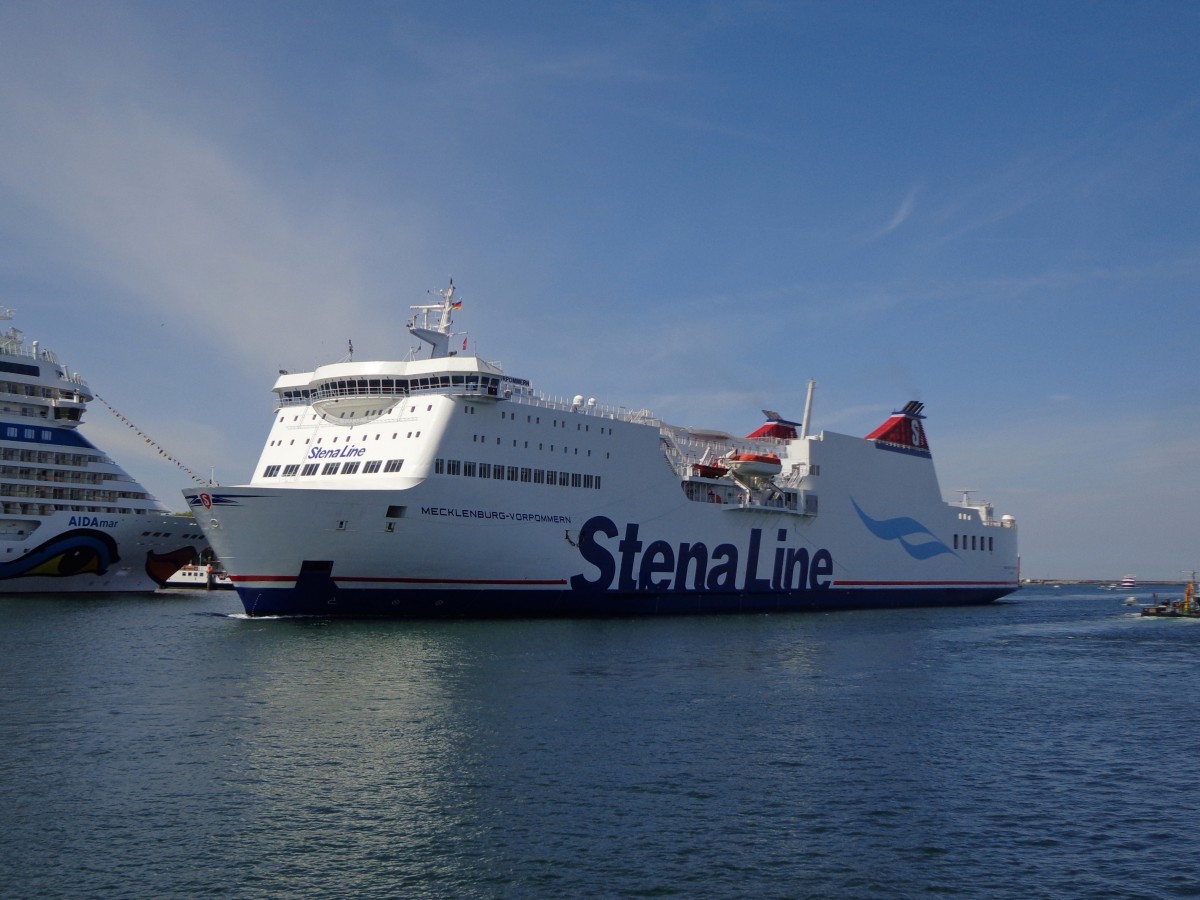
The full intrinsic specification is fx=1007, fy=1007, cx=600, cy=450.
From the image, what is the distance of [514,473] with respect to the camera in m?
34.2

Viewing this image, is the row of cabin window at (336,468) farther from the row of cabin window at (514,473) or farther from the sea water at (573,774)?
the sea water at (573,774)

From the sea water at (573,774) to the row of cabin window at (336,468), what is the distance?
299 inches

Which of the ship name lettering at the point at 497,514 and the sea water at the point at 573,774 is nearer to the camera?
the sea water at the point at 573,774

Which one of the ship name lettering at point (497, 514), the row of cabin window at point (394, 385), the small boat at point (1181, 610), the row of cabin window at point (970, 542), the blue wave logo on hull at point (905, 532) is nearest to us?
the ship name lettering at point (497, 514)

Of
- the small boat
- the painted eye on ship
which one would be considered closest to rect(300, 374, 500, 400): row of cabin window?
the painted eye on ship

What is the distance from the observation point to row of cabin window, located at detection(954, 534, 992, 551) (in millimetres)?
58438

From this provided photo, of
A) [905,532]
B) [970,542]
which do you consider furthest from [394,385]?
[970,542]

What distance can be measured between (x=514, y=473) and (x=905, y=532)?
90.0 feet

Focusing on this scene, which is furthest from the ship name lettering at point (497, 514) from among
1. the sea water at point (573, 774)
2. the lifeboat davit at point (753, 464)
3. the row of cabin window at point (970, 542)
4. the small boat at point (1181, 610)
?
the small boat at point (1181, 610)

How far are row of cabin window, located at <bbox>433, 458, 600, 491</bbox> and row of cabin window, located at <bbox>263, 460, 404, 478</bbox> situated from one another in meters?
1.56

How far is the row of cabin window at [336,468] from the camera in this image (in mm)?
32844

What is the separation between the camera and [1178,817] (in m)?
12.9

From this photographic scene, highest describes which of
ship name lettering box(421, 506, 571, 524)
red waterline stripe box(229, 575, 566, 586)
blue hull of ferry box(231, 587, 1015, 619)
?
ship name lettering box(421, 506, 571, 524)

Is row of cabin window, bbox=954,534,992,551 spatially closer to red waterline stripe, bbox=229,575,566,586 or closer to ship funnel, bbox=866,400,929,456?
ship funnel, bbox=866,400,929,456
